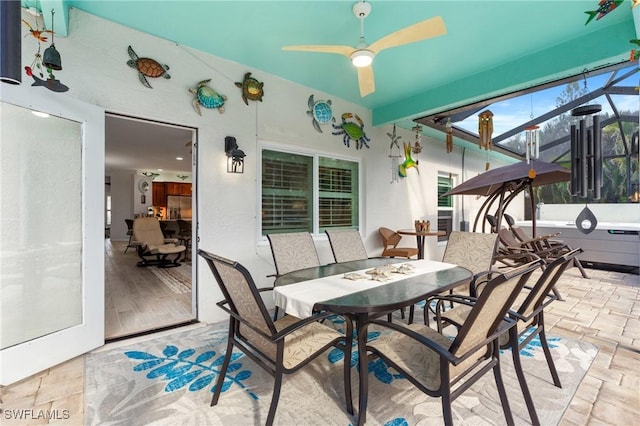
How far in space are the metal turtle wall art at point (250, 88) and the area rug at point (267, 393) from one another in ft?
8.96

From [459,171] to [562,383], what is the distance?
571 cm

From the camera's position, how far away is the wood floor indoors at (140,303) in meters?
2.95

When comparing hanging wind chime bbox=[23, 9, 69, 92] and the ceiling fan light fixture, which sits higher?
the ceiling fan light fixture

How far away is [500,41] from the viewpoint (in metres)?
2.84

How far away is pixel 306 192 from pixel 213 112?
1.63 metres

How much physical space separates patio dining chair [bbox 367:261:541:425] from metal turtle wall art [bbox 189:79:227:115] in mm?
2817

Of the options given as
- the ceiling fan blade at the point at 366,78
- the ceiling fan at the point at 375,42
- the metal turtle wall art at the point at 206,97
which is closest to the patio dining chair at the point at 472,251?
the ceiling fan blade at the point at 366,78

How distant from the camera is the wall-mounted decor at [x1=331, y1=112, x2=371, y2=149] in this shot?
4402mm

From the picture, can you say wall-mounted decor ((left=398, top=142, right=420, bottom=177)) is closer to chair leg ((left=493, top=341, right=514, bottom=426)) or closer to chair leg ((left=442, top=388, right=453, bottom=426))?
chair leg ((left=493, top=341, right=514, bottom=426))

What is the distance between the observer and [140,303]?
362 cm

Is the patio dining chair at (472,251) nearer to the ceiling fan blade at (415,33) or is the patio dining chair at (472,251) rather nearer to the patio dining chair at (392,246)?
the patio dining chair at (392,246)

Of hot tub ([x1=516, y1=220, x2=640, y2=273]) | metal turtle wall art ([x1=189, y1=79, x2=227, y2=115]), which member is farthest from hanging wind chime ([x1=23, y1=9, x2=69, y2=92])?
hot tub ([x1=516, y1=220, x2=640, y2=273])

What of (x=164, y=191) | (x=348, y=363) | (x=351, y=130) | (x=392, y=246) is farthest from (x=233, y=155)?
(x=164, y=191)

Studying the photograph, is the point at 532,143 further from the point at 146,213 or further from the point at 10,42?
the point at 146,213
